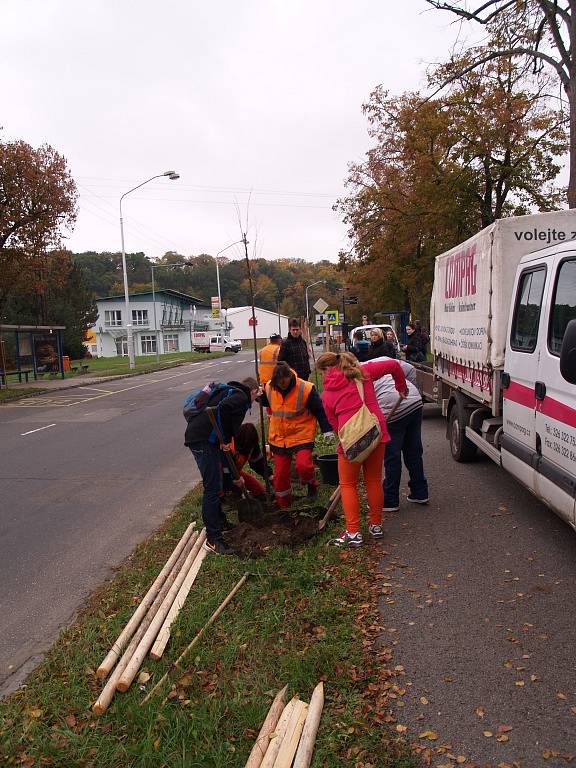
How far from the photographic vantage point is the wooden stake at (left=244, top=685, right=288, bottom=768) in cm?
287

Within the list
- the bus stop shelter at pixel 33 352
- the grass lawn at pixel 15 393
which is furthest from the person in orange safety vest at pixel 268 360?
the bus stop shelter at pixel 33 352

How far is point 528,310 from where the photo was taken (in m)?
5.72

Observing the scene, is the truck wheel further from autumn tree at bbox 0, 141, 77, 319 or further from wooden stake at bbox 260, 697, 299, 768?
autumn tree at bbox 0, 141, 77, 319

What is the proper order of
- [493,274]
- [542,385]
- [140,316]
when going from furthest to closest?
[140,316]
[493,274]
[542,385]

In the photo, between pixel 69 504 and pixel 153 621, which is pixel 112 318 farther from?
pixel 153 621

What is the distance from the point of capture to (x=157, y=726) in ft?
10.5

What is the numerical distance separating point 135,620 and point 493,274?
16.3ft

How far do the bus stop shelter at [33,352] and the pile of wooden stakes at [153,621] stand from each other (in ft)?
80.0

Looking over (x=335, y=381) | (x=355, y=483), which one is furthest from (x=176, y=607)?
(x=335, y=381)

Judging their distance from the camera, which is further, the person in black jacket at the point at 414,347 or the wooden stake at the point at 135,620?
Answer: the person in black jacket at the point at 414,347

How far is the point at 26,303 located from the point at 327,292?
45.4 meters

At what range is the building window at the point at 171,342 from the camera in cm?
8419

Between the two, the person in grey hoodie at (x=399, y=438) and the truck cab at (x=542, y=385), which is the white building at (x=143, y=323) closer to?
the person in grey hoodie at (x=399, y=438)

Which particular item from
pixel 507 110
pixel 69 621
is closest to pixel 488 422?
pixel 69 621
